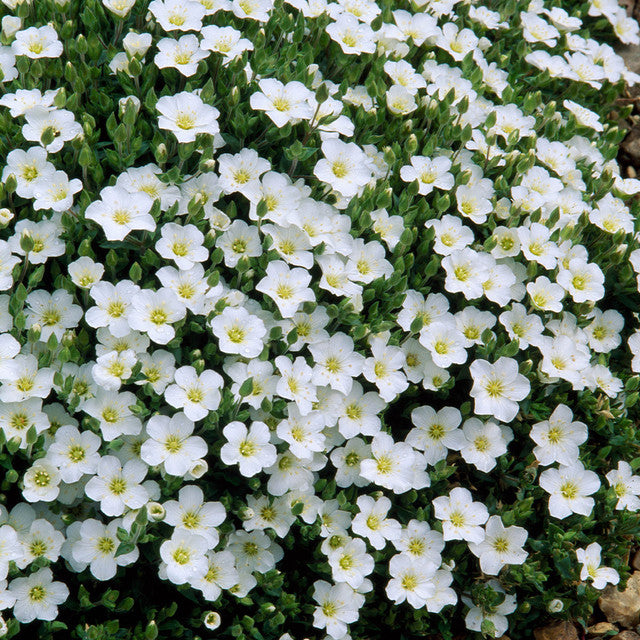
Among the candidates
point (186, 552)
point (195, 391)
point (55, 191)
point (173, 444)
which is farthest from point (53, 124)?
point (186, 552)

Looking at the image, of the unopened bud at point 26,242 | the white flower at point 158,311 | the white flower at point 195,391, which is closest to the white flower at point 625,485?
the white flower at point 195,391

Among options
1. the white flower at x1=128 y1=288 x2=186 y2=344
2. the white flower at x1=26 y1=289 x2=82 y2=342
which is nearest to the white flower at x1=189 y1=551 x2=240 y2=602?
the white flower at x1=128 y1=288 x2=186 y2=344

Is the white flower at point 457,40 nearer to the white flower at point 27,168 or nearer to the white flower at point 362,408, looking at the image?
the white flower at point 362,408

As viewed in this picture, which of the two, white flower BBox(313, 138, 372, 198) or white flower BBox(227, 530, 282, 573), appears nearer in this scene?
white flower BBox(227, 530, 282, 573)

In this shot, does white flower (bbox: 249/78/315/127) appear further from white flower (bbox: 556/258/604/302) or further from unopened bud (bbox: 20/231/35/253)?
white flower (bbox: 556/258/604/302)

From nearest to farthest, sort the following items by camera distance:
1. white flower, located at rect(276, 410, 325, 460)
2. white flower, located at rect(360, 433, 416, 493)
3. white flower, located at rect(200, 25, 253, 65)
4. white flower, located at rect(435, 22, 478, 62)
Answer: white flower, located at rect(276, 410, 325, 460), white flower, located at rect(360, 433, 416, 493), white flower, located at rect(200, 25, 253, 65), white flower, located at rect(435, 22, 478, 62)

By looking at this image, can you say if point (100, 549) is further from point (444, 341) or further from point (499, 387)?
point (499, 387)

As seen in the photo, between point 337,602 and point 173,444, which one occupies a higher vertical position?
point 173,444

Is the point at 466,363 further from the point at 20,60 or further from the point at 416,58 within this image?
the point at 20,60
